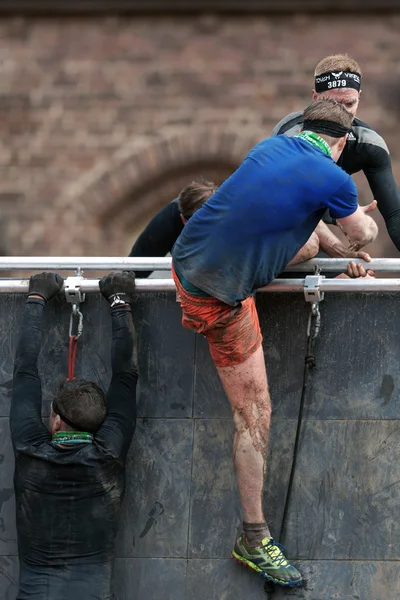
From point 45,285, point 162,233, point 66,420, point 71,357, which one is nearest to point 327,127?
point 45,285

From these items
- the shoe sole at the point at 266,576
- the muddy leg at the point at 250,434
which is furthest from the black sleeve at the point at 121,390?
the shoe sole at the point at 266,576

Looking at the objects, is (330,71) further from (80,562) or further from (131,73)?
(131,73)

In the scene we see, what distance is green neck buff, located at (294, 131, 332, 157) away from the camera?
17.7 ft

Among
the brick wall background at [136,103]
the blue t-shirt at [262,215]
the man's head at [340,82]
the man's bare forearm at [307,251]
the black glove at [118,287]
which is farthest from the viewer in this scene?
the brick wall background at [136,103]

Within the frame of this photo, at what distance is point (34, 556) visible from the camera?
5578mm

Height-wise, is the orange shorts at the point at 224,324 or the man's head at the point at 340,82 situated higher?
the man's head at the point at 340,82

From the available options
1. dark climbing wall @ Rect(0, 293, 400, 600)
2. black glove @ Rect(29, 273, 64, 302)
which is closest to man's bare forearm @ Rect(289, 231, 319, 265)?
dark climbing wall @ Rect(0, 293, 400, 600)

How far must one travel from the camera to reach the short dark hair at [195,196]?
6.31 meters

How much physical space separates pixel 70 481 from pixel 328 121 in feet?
6.39

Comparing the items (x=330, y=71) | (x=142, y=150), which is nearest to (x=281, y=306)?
(x=330, y=71)

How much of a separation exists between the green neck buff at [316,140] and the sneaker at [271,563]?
176 cm

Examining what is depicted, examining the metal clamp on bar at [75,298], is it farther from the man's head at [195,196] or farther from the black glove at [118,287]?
the man's head at [195,196]

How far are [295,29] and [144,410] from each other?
650 centimetres

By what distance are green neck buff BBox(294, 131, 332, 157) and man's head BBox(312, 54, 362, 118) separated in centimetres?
61
